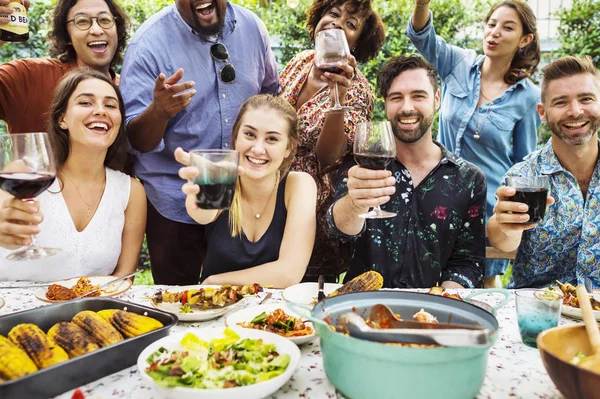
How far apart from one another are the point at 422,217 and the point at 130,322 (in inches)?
65.4

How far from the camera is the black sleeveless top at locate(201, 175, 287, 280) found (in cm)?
244

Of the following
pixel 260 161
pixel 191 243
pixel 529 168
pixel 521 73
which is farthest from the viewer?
pixel 521 73

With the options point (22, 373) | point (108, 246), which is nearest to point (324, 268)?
point (108, 246)

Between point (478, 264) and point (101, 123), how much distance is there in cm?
207

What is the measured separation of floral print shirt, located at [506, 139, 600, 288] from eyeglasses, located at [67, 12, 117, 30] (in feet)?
8.49

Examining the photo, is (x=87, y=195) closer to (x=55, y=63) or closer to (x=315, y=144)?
(x=55, y=63)

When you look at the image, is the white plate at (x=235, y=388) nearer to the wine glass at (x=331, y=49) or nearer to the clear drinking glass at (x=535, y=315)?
the clear drinking glass at (x=535, y=315)

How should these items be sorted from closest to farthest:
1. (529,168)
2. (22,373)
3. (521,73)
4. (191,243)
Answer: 1. (22,373)
2. (529,168)
3. (191,243)
4. (521,73)

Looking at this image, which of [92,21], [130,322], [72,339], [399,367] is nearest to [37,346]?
[72,339]

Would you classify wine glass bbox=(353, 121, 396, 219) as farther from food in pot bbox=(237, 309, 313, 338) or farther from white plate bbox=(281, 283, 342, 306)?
food in pot bbox=(237, 309, 313, 338)

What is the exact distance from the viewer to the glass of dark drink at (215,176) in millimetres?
1443

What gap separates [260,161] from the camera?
247 centimetres

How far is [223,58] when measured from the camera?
9.32 feet

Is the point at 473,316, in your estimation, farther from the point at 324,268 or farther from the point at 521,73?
the point at 521,73
